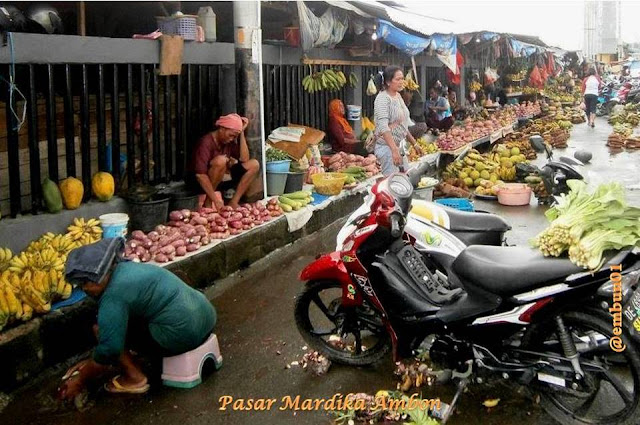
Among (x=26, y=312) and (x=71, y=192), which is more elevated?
(x=71, y=192)

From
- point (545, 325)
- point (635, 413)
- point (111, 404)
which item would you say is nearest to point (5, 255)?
point (111, 404)

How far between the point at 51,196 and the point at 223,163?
7.14ft

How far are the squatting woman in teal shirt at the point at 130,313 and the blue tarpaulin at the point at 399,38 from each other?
771 centimetres

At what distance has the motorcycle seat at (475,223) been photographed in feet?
16.2

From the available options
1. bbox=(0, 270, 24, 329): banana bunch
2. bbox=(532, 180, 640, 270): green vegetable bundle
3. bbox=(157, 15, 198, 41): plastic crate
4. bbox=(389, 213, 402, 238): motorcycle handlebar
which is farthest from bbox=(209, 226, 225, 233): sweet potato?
bbox=(532, 180, 640, 270): green vegetable bundle

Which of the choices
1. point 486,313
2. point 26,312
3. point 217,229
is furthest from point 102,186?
point 486,313

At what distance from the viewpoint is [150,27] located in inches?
408

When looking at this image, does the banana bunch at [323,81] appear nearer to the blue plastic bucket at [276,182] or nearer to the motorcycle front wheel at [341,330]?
the blue plastic bucket at [276,182]

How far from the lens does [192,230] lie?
674 cm

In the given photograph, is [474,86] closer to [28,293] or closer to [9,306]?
[28,293]

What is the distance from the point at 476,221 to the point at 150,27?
7.40 meters

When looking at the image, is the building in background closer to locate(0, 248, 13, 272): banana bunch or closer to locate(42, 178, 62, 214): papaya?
locate(42, 178, 62, 214): papaya

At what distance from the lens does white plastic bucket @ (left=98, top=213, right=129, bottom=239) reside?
628cm

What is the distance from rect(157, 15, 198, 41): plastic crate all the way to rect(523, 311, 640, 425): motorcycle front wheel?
5708mm
